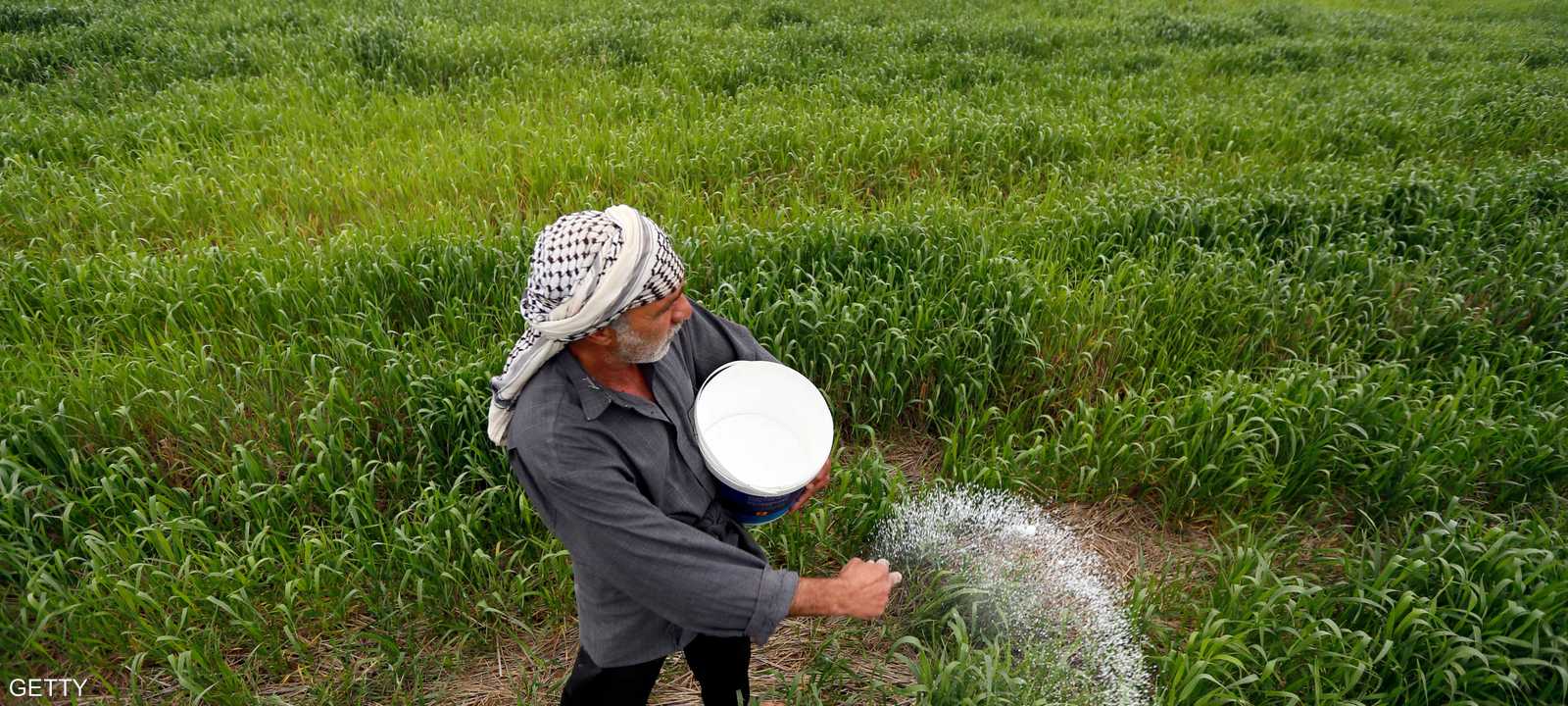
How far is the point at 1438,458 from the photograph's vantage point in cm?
298

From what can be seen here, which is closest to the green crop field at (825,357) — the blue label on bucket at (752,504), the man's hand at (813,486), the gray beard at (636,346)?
the man's hand at (813,486)

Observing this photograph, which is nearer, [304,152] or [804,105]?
[304,152]

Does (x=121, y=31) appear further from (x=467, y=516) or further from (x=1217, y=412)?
(x=1217, y=412)

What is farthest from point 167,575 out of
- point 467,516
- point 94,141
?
point 94,141

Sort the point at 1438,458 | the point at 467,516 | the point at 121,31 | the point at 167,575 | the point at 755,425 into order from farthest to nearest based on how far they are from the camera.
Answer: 1. the point at 121,31
2. the point at 1438,458
3. the point at 467,516
4. the point at 167,575
5. the point at 755,425

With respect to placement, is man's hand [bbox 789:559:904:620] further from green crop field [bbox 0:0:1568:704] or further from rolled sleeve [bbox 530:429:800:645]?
green crop field [bbox 0:0:1568:704]

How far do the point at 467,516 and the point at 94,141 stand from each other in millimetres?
5021

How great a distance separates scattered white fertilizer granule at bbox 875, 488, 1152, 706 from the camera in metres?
2.30

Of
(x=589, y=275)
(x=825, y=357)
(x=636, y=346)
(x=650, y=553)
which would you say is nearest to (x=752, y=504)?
(x=650, y=553)

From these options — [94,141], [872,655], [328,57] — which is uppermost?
[328,57]

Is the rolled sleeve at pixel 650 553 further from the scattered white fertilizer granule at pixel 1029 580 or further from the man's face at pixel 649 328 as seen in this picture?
the scattered white fertilizer granule at pixel 1029 580

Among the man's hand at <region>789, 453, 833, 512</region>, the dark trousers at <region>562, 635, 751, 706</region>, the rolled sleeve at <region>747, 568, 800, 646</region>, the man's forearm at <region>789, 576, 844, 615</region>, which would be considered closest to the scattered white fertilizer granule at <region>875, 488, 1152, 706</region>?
the man's hand at <region>789, 453, 833, 512</region>

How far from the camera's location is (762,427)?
212 cm

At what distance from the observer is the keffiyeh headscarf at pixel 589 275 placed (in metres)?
1.48
